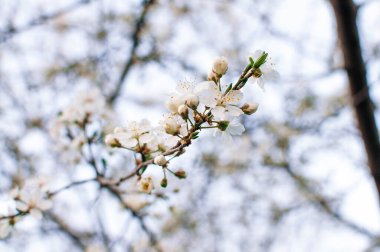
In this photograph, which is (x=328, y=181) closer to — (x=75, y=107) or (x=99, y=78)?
(x=99, y=78)

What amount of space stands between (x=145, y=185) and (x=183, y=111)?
37cm

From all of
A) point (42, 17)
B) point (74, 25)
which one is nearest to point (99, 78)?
point (74, 25)

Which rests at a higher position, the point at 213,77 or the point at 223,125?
the point at 213,77

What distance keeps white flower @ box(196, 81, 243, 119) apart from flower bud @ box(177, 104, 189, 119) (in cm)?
5

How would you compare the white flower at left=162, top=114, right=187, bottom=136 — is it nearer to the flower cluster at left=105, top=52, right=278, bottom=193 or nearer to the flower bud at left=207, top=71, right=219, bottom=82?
the flower cluster at left=105, top=52, right=278, bottom=193

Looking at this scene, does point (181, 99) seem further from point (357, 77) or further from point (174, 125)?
point (357, 77)

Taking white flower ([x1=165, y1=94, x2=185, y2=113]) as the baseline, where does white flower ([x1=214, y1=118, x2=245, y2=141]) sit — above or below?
below

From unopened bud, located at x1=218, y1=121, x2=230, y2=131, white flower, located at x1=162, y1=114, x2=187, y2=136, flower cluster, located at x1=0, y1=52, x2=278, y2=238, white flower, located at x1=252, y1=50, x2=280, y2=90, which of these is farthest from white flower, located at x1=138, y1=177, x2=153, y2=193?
white flower, located at x1=252, y1=50, x2=280, y2=90

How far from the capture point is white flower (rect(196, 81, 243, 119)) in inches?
40.9

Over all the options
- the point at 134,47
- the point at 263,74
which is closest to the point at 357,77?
the point at 263,74

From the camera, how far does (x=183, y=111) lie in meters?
1.08

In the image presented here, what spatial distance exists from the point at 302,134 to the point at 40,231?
9.93ft

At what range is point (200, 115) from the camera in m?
1.07

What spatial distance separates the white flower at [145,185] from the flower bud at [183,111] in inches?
13.8
